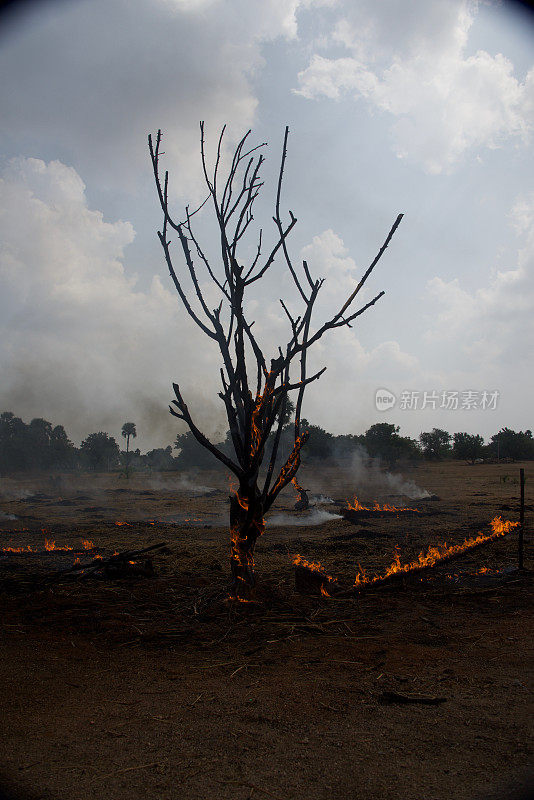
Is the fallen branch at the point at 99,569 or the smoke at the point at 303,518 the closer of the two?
the fallen branch at the point at 99,569

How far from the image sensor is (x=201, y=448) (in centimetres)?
5684

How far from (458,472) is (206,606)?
3304cm

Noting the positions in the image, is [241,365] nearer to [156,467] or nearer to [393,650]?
[393,650]

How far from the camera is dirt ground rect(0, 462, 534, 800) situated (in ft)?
9.01

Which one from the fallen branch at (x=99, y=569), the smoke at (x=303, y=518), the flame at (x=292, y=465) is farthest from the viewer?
the smoke at (x=303, y=518)

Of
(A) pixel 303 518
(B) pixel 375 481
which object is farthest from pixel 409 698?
(B) pixel 375 481

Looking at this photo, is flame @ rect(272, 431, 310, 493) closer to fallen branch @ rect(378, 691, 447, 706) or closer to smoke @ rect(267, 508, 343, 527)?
fallen branch @ rect(378, 691, 447, 706)

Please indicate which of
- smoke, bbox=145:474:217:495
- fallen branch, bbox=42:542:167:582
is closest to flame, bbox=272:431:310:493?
fallen branch, bbox=42:542:167:582

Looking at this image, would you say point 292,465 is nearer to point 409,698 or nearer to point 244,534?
point 244,534

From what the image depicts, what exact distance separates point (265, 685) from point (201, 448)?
53509 mm

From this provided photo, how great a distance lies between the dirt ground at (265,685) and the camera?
2.75 m

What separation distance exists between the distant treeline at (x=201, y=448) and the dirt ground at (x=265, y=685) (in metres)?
35.4

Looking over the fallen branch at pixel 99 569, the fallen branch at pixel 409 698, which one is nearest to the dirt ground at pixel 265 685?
the fallen branch at pixel 409 698

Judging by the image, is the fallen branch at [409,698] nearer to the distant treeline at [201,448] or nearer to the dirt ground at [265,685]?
the dirt ground at [265,685]
